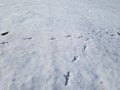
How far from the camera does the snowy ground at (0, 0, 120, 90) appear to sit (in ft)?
9.44

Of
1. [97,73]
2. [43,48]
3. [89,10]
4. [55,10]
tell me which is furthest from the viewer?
[89,10]

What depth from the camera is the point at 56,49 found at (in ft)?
12.2

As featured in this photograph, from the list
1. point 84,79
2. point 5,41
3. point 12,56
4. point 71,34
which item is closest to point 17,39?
point 5,41

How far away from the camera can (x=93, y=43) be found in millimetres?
4102

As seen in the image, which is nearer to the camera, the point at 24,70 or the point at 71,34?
the point at 24,70

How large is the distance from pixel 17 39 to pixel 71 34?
1.70 m

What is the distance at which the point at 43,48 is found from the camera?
367 centimetres

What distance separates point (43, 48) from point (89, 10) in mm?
3994

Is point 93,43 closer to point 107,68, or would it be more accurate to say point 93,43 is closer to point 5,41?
point 107,68

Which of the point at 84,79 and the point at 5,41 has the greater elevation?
the point at 5,41

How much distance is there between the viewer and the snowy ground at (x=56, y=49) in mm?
2877

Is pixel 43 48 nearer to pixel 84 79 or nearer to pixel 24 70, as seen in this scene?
pixel 24 70

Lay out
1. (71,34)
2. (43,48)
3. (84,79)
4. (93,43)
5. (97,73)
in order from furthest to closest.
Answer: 1. (71,34)
2. (93,43)
3. (43,48)
4. (97,73)
5. (84,79)

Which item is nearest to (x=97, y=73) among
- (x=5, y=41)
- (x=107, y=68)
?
(x=107, y=68)
